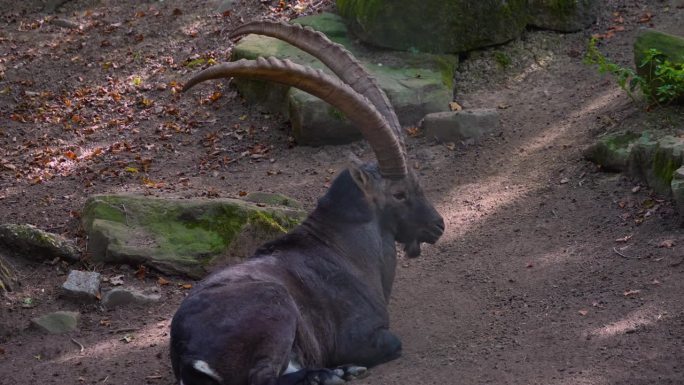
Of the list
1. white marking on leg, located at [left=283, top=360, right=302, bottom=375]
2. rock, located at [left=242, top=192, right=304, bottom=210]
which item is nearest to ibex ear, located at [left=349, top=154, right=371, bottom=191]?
white marking on leg, located at [left=283, top=360, right=302, bottom=375]

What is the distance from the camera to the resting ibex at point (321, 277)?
20.8ft

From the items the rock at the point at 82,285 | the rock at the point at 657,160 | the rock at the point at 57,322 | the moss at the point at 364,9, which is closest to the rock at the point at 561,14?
Answer: the moss at the point at 364,9

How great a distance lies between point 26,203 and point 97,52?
15.9 ft

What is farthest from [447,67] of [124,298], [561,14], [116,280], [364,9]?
[124,298]

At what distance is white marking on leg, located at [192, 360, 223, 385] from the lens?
20.2 ft

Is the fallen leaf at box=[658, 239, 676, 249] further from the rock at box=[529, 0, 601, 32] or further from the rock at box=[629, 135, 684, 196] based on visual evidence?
the rock at box=[529, 0, 601, 32]

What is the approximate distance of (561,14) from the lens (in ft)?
44.4

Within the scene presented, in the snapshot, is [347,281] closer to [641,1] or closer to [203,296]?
[203,296]

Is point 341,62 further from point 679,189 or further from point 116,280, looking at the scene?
point 679,189

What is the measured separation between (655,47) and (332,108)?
13.2ft

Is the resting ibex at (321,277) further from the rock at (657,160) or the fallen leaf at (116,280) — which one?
the rock at (657,160)

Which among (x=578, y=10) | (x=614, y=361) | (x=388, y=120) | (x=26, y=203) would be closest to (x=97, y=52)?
(x=26, y=203)

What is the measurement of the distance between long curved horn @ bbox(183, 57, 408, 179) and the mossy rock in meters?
2.17

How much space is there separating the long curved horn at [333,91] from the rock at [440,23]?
5645 millimetres
